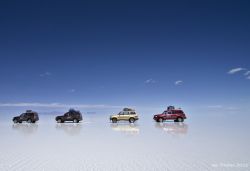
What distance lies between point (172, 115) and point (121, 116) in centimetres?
752

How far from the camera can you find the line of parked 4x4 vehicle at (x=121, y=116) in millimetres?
41812

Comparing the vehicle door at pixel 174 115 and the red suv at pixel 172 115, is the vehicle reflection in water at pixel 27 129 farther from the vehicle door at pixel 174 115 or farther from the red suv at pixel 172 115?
the vehicle door at pixel 174 115

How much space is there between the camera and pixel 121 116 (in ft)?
138

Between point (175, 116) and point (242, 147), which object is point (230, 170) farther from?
point (175, 116)

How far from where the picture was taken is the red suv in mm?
42312

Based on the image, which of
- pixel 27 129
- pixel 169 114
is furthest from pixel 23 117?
pixel 169 114

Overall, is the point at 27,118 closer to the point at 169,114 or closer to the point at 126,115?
the point at 126,115

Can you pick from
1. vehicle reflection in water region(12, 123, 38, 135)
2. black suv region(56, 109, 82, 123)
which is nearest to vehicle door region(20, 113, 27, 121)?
black suv region(56, 109, 82, 123)

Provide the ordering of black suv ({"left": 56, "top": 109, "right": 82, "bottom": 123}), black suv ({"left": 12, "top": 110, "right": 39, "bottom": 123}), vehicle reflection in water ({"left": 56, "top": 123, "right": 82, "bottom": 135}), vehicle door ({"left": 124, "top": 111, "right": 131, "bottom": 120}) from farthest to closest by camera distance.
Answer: black suv ({"left": 12, "top": 110, "right": 39, "bottom": 123}) → black suv ({"left": 56, "top": 109, "right": 82, "bottom": 123}) → vehicle door ({"left": 124, "top": 111, "right": 131, "bottom": 120}) → vehicle reflection in water ({"left": 56, "top": 123, "right": 82, "bottom": 135})

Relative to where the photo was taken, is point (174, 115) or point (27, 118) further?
point (27, 118)

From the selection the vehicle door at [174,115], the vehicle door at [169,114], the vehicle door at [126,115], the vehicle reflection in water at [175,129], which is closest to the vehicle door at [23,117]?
the vehicle door at [126,115]

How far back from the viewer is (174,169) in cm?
999

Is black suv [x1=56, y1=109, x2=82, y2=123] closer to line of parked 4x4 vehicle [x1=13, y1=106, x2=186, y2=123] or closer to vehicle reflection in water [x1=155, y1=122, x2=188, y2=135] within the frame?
line of parked 4x4 vehicle [x1=13, y1=106, x2=186, y2=123]

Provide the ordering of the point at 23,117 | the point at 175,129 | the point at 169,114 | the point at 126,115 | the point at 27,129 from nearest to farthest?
the point at 175,129, the point at 27,129, the point at 126,115, the point at 169,114, the point at 23,117
